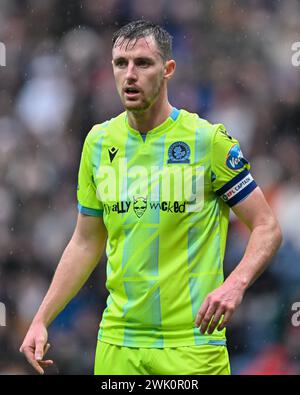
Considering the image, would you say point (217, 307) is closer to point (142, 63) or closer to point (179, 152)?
point (179, 152)

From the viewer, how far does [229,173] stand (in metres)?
4.06

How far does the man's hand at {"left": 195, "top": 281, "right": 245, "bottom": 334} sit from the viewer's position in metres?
3.62

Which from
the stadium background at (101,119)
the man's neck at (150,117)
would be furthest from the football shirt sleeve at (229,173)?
the stadium background at (101,119)

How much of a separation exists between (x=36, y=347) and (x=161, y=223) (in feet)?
2.24

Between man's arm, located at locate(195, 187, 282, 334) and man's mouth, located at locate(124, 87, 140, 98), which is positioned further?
man's mouth, located at locate(124, 87, 140, 98)

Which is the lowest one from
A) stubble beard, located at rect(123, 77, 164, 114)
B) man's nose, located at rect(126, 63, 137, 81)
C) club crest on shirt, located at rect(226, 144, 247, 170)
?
club crest on shirt, located at rect(226, 144, 247, 170)

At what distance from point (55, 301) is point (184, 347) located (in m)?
0.59

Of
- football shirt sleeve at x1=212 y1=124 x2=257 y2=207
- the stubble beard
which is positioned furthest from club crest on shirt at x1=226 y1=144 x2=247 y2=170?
the stubble beard

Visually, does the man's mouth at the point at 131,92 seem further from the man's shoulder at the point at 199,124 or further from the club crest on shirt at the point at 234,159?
the club crest on shirt at the point at 234,159

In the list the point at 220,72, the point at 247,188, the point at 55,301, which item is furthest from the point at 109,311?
the point at 220,72

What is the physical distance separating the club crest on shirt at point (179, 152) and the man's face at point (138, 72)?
191mm

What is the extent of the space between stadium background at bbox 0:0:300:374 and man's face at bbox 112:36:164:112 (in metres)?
2.93

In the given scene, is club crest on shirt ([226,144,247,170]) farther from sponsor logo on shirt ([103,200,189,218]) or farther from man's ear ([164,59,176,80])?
man's ear ([164,59,176,80])

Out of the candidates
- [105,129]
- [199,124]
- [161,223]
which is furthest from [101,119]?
[161,223]
